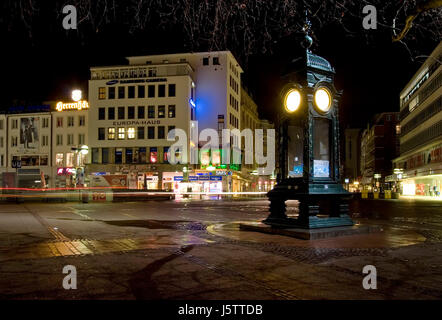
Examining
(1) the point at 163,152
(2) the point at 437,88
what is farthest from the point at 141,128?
(2) the point at 437,88

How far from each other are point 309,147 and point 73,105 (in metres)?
62.5

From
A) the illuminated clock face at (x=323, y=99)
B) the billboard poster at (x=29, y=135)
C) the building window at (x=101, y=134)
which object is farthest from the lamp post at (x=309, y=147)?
the billboard poster at (x=29, y=135)

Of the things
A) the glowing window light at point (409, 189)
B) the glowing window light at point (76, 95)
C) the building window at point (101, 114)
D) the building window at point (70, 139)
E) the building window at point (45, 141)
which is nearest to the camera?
the building window at point (101, 114)

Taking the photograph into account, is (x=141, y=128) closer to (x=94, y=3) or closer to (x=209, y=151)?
(x=209, y=151)

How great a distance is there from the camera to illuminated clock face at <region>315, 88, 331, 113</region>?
1148 centimetres

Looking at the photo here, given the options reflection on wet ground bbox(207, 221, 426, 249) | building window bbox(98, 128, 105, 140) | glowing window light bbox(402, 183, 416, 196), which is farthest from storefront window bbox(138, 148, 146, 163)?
reflection on wet ground bbox(207, 221, 426, 249)

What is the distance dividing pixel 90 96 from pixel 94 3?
196 feet

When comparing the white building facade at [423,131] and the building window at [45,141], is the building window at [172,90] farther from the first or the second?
the white building facade at [423,131]

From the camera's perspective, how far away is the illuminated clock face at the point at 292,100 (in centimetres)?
1158

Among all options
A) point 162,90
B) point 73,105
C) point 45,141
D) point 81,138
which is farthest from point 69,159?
point 162,90

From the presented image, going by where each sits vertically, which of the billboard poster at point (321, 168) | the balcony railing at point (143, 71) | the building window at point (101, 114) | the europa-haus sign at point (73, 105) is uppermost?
the balcony railing at point (143, 71)

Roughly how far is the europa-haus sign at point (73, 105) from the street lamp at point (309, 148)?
2351 inches

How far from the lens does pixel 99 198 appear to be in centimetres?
4075

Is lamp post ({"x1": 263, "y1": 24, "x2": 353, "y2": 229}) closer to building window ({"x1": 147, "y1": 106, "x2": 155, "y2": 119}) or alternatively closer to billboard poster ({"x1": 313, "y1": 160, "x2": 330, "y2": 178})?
billboard poster ({"x1": 313, "y1": 160, "x2": 330, "y2": 178})
